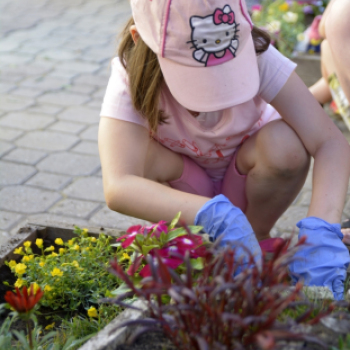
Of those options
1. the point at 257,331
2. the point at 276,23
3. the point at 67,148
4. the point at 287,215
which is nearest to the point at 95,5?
the point at 276,23

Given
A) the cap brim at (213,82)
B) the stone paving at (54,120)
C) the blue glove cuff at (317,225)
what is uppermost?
the cap brim at (213,82)

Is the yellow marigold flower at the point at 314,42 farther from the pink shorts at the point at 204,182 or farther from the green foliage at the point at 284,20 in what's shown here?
the pink shorts at the point at 204,182

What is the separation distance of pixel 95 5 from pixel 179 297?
6506mm

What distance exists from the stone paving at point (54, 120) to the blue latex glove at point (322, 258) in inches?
32.9

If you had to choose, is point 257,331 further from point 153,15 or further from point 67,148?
point 67,148

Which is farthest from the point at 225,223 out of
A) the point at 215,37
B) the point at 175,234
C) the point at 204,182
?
the point at 204,182

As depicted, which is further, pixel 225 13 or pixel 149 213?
pixel 149 213

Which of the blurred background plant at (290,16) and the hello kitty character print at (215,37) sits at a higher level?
the hello kitty character print at (215,37)

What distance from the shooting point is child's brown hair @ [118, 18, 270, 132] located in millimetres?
1572

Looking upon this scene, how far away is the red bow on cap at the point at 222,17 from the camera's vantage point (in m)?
1.37

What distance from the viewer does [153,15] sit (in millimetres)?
1403

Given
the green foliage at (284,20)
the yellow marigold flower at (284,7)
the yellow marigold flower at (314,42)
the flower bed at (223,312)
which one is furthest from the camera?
the yellow marigold flower at (284,7)

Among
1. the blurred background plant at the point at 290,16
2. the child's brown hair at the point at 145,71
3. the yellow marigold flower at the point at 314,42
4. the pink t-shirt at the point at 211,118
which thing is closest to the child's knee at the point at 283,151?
the pink t-shirt at the point at 211,118

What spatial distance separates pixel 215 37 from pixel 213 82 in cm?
13
